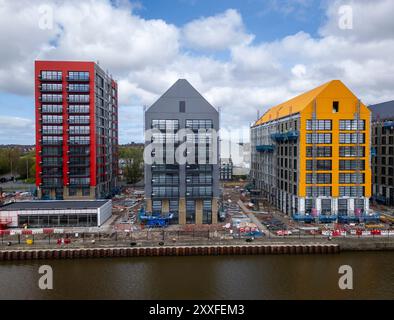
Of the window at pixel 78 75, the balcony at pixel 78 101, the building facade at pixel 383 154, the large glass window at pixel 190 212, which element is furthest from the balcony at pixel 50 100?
the building facade at pixel 383 154

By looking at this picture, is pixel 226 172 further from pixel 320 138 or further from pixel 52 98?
pixel 52 98

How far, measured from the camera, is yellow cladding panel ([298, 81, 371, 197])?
1816 inches

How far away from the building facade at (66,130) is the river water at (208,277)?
96.9 ft

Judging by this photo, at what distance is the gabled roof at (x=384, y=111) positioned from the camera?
2386 inches

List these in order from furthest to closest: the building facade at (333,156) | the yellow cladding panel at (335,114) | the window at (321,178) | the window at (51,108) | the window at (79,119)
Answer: the window at (79,119), the window at (51,108), the window at (321,178), the building facade at (333,156), the yellow cladding panel at (335,114)

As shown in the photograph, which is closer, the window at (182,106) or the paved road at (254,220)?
Answer: the paved road at (254,220)

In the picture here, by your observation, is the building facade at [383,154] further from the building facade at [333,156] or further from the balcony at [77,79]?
the balcony at [77,79]

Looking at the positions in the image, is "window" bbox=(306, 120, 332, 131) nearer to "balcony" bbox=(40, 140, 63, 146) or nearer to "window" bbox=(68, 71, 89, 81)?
"window" bbox=(68, 71, 89, 81)

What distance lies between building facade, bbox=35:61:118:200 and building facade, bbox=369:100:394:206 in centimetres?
5453

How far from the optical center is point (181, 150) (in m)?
45.1
